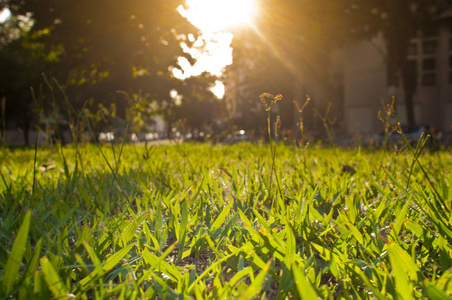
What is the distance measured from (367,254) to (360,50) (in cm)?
3768

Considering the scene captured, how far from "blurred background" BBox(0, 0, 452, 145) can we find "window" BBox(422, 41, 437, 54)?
3.6 inches

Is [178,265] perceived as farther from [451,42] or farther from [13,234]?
[451,42]

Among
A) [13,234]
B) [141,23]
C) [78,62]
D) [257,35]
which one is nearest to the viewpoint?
[13,234]

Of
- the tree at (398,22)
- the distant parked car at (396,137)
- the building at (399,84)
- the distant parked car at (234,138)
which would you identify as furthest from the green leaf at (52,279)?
the building at (399,84)

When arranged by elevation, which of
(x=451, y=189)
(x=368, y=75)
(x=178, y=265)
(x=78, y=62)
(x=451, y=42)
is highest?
(x=451, y=42)

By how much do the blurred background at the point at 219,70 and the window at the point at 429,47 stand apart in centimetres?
9

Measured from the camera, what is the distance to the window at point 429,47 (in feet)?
107

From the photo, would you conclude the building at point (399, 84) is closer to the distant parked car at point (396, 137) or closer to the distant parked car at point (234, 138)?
the distant parked car at point (396, 137)

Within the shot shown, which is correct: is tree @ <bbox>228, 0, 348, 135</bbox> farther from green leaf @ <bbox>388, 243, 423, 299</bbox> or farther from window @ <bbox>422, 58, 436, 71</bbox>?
window @ <bbox>422, 58, 436, 71</bbox>

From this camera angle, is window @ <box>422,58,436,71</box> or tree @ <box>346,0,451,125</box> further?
window @ <box>422,58,436,71</box>

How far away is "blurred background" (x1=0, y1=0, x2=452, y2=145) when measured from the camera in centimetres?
588

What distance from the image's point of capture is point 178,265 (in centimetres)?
122

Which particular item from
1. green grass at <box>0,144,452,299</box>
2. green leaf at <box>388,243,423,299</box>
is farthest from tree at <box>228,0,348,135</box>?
green leaf at <box>388,243,423,299</box>

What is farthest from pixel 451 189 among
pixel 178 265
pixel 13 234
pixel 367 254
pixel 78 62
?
pixel 78 62
